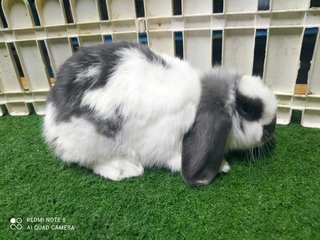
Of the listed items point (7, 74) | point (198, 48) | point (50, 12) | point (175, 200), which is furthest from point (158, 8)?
point (7, 74)

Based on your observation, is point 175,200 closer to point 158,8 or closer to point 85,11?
point 158,8

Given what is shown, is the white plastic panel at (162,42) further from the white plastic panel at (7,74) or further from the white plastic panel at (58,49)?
the white plastic panel at (7,74)

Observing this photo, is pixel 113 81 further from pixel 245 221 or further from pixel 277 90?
pixel 277 90

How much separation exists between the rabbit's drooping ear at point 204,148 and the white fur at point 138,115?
8 centimetres

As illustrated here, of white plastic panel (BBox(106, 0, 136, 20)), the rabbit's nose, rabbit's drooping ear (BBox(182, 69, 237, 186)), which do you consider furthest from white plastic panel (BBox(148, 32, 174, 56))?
the rabbit's nose

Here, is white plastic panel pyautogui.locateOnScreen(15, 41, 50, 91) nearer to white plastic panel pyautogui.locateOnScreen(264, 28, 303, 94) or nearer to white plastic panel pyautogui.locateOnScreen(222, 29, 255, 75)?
white plastic panel pyautogui.locateOnScreen(222, 29, 255, 75)

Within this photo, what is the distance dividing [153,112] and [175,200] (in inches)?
23.0

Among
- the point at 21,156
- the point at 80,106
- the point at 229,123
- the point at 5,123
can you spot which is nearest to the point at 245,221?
the point at 229,123

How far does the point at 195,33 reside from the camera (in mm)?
2449

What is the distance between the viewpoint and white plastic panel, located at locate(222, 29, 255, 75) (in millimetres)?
2359

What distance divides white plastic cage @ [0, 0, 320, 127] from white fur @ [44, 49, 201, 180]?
0.51 meters

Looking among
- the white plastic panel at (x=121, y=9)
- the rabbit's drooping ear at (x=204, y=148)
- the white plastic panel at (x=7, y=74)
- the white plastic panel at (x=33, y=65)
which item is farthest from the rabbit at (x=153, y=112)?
the white plastic panel at (x=7, y=74)

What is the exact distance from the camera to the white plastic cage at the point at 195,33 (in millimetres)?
2258

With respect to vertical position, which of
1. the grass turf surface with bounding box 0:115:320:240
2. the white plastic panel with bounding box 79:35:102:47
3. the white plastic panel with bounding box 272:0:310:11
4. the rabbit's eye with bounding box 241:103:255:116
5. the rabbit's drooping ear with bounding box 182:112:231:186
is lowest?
the grass turf surface with bounding box 0:115:320:240
